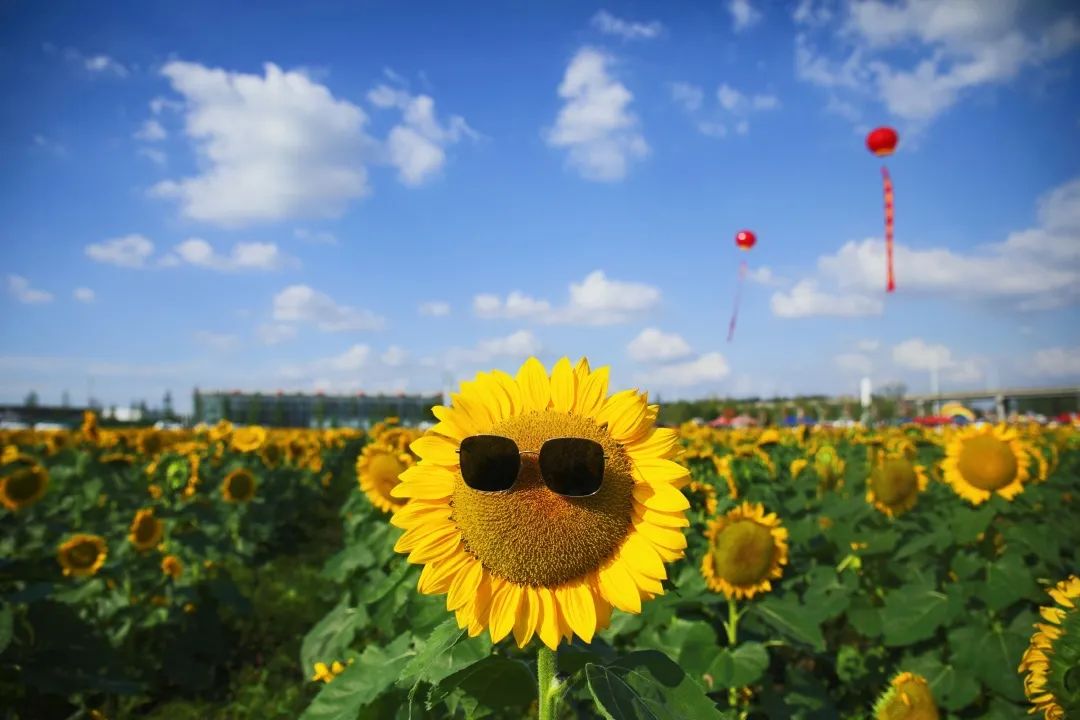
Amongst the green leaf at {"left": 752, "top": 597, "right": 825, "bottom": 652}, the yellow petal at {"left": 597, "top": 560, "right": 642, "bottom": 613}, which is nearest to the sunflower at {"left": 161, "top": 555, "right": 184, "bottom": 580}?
the green leaf at {"left": 752, "top": 597, "right": 825, "bottom": 652}

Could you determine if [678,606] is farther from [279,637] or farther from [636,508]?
[279,637]

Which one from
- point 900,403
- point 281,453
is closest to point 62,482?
point 281,453

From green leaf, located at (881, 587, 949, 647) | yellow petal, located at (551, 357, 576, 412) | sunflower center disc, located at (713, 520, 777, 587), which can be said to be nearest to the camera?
yellow petal, located at (551, 357, 576, 412)

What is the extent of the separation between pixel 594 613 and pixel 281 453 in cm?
Answer: 982

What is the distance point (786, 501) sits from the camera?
503 centimetres

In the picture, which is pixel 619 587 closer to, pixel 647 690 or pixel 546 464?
pixel 647 690

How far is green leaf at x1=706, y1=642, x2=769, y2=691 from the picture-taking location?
2.78m

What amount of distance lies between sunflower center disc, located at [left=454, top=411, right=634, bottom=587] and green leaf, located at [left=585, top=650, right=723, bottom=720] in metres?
0.19

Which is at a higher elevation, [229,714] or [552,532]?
[552,532]

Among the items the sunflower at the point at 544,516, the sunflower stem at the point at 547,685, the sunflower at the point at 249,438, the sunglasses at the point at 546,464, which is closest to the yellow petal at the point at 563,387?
the sunflower at the point at 544,516

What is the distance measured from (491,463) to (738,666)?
2.01 m

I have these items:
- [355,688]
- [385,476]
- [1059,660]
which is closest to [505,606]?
[355,688]

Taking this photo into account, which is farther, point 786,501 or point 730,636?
point 786,501

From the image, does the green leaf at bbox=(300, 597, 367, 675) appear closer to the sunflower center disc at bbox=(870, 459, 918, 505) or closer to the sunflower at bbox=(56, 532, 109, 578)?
the sunflower at bbox=(56, 532, 109, 578)
